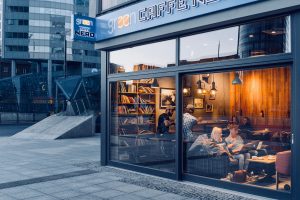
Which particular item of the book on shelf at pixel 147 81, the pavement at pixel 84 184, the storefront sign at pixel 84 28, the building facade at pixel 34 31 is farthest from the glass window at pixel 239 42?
the building facade at pixel 34 31

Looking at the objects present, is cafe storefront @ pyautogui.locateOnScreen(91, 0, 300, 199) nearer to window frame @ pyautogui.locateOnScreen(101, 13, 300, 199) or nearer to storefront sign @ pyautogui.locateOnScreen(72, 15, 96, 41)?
window frame @ pyautogui.locateOnScreen(101, 13, 300, 199)

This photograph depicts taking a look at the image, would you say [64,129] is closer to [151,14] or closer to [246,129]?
[151,14]

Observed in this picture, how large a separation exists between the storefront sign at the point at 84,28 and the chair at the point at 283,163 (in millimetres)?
6032

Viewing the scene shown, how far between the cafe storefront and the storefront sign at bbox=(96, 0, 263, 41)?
0.08ft

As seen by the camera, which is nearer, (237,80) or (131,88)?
(237,80)

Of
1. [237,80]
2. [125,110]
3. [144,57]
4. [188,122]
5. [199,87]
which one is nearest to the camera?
[237,80]

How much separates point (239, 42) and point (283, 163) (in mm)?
2601

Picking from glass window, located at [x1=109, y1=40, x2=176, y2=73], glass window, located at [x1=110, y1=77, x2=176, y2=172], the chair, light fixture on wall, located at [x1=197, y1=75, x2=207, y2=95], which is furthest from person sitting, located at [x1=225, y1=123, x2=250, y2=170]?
glass window, located at [x1=109, y1=40, x2=176, y2=73]

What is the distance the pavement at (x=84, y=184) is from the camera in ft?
23.2

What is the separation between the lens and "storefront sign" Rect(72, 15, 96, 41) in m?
9.91

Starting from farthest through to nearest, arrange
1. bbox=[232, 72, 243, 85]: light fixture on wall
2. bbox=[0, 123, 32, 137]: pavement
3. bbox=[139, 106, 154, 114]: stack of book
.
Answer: bbox=[0, 123, 32, 137]: pavement
bbox=[139, 106, 154, 114]: stack of book
bbox=[232, 72, 243, 85]: light fixture on wall

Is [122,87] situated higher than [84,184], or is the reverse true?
[122,87]

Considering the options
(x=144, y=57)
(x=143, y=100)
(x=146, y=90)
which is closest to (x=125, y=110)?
→ (x=143, y=100)

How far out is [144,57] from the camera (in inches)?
383
